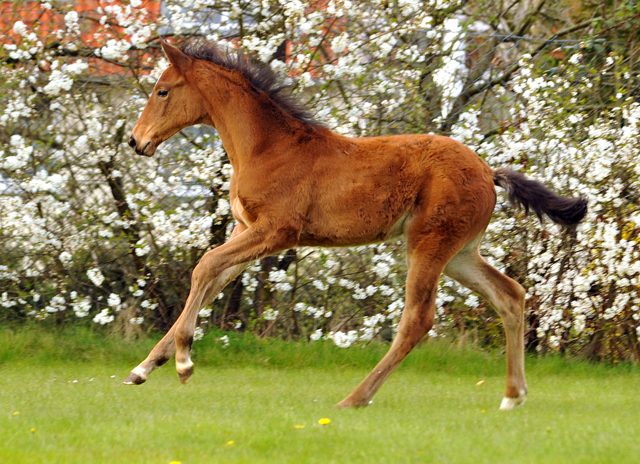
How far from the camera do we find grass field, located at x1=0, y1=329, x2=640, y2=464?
427 cm

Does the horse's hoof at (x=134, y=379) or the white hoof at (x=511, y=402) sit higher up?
the horse's hoof at (x=134, y=379)

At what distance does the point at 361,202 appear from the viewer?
5.92m

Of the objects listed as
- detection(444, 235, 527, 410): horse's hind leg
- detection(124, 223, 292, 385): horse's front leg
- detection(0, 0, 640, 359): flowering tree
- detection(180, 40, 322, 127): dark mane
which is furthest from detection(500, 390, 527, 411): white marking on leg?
detection(180, 40, 322, 127): dark mane

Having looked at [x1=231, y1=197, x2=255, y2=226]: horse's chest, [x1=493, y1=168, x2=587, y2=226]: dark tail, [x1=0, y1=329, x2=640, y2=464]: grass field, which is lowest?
[x1=0, y1=329, x2=640, y2=464]: grass field

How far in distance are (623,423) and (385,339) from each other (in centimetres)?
455

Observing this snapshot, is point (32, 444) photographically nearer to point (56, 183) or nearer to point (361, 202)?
point (361, 202)

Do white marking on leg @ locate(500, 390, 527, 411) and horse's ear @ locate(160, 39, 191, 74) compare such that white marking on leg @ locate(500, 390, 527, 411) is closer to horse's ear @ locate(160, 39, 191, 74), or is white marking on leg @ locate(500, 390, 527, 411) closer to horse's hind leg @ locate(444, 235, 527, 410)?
horse's hind leg @ locate(444, 235, 527, 410)

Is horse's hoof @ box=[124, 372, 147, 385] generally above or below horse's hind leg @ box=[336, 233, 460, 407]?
below

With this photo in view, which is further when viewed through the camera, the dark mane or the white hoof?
the dark mane

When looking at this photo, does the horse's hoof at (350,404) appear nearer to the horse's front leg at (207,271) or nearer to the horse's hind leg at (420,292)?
the horse's hind leg at (420,292)

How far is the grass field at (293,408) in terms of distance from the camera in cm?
427

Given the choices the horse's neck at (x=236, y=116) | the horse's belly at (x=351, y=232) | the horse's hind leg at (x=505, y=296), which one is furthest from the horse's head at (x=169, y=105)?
the horse's hind leg at (x=505, y=296)

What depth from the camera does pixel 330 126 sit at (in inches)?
331

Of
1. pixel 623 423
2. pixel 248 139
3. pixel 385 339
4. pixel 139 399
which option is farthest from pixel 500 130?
pixel 139 399
